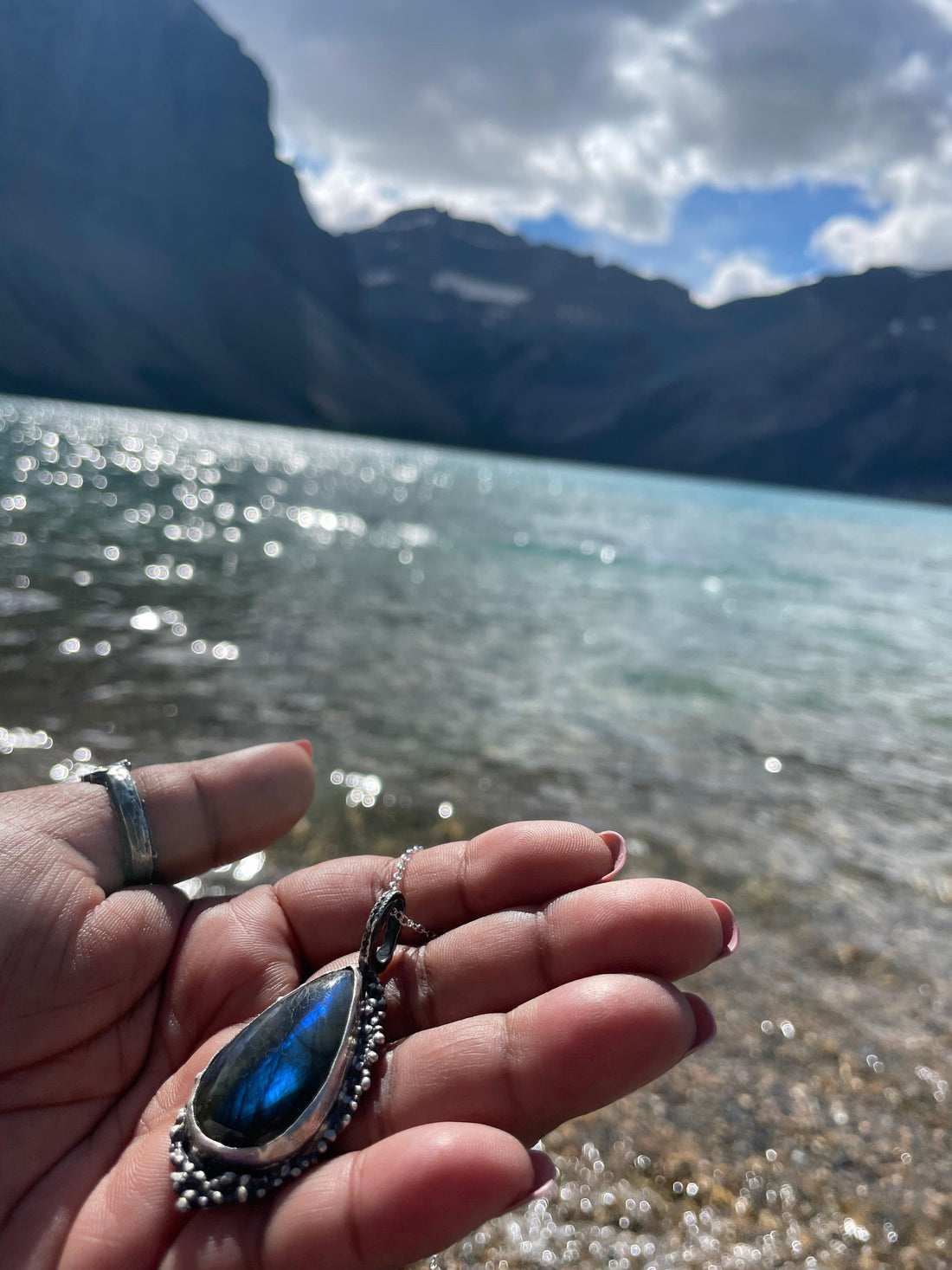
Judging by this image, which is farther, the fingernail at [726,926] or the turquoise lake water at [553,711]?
the turquoise lake water at [553,711]

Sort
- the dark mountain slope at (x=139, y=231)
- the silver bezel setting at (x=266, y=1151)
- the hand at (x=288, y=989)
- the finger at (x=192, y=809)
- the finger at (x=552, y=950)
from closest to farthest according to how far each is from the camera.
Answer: the hand at (x=288, y=989) → the silver bezel setting at (x=266, y=1151) → the finger at (x=552, y=950) → the finger at (x=192, y=809) → the dark mountain slope at (x=139, y=231)

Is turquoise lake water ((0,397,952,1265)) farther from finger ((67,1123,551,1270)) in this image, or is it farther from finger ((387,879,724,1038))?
finger ((67,1123,551,1270))

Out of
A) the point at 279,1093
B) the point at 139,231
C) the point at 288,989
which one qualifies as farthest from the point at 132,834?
the point at 139,231

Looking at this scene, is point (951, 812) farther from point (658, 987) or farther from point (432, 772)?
point (658, 987)

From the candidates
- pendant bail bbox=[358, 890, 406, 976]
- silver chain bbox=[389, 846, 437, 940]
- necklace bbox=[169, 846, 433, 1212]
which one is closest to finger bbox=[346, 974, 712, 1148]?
necklace bbox=[169, 846, 433, 1212]

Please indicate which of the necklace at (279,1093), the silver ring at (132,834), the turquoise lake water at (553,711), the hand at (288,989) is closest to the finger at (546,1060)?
the hand at (288,989)

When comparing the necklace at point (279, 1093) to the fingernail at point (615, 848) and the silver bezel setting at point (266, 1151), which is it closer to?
the silver bezel setting at point (266, 1151)
